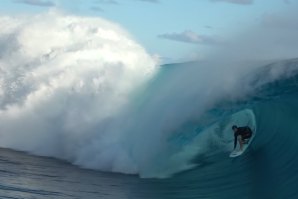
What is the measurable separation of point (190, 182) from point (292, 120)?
2.95 metres

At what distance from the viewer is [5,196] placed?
13133 millimetres

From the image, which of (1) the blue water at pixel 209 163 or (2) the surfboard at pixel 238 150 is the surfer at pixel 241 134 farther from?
(1) the blue water at pixel 209 163

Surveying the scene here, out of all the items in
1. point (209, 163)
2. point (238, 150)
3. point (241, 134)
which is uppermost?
point (241, 134)

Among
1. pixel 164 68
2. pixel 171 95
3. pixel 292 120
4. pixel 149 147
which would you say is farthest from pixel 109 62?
pixel 292 120

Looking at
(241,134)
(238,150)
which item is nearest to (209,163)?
(238,150)

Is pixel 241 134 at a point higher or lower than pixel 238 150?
higher

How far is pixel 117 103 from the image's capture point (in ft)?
69.2

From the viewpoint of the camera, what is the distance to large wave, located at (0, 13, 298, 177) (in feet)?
59.9

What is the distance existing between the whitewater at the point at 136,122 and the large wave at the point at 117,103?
1.5 inches

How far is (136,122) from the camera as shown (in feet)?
65.5

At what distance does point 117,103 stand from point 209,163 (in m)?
4.94

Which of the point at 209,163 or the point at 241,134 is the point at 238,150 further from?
the point at 209,163

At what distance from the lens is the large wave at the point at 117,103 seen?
719 inches

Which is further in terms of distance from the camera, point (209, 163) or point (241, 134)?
point (241, 134)
